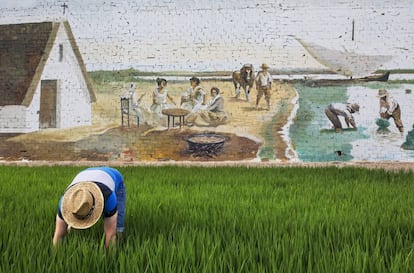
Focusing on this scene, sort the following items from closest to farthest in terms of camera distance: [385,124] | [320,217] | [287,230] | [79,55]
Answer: [287,230] < [320,217] < [385,124] < [79,55]

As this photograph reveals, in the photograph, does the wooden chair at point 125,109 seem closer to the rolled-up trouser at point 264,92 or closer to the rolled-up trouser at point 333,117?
the rolled-up trouser at point 264,92

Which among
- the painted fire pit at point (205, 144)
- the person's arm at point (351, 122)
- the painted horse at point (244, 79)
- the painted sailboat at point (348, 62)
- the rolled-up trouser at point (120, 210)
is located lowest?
the painted fire pit at point (205, 144)

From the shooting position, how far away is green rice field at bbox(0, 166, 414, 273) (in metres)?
2.51

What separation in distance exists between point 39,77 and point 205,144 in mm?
3233

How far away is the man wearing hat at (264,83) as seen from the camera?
981 centimetres

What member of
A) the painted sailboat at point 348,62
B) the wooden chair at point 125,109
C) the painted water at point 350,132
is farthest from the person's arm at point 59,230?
the painted sailboat at point 348,62

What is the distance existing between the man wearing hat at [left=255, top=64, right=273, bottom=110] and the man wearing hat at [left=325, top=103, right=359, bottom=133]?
1014 millimetres

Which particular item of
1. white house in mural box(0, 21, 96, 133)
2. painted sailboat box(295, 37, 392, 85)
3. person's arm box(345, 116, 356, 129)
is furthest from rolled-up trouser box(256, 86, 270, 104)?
white house in mural box(0, 21, 96, 133)

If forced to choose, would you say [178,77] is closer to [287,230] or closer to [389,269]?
[287,230]

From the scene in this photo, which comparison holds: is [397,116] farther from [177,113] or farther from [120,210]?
[120,210]

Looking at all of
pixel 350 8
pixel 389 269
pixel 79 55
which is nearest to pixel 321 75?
pixel 350 8

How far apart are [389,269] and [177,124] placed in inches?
305

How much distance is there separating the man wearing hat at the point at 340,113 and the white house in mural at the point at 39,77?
4.19 m

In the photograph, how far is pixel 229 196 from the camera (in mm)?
5074
